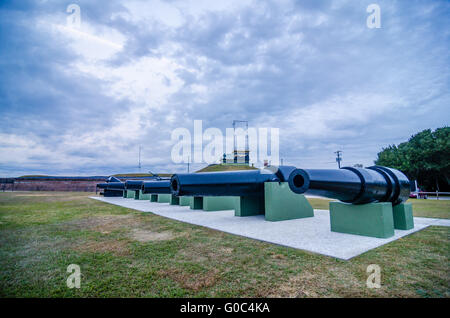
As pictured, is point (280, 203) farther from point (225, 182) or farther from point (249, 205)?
point (225, 182)

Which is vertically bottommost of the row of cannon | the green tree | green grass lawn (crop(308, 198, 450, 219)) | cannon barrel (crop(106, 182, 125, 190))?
green grass lawn (crop(308, 198, 450, 219))

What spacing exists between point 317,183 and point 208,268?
259 centimetres

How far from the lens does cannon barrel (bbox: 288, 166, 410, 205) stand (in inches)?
179

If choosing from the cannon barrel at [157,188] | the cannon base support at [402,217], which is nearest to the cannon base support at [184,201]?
the cannon barrel at [157,188]

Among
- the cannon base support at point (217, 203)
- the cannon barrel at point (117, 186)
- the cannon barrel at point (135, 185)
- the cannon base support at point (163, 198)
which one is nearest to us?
the cannon base support at point (217, 203)

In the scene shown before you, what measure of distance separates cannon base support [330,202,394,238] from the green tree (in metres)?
25.0

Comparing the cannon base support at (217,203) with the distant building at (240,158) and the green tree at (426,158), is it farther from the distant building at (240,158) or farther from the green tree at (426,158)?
the distant building at (240,158)

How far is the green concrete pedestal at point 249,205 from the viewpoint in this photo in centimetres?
863

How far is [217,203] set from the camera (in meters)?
10.8

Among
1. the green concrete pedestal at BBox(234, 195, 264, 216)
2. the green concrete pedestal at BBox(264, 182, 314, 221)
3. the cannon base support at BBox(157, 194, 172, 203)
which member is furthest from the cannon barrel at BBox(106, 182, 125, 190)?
the green concrete pedestal at BBox(264, 182, 314, 221)

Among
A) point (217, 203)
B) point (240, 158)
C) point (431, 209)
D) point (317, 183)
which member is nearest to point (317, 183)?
point (317, 183)

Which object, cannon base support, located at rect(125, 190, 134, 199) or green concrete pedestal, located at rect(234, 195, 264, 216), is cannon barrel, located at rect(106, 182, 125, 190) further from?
green concrete pedestal, located at rect(234, 195, 264, 216)
